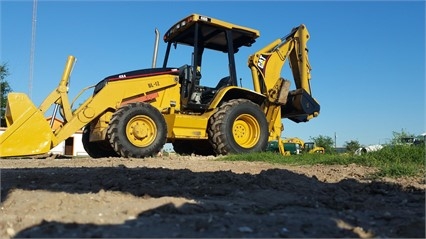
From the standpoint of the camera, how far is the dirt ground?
3.07 metres

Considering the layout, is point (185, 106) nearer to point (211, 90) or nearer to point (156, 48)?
point (211, 90)

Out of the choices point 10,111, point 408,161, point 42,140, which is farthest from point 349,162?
point 10,111

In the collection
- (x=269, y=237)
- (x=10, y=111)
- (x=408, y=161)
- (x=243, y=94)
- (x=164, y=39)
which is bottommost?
(x=269, y=237)

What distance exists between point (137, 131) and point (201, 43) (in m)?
3.61

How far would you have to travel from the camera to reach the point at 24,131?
27.1 ft

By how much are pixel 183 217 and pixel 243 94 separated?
26.9ft

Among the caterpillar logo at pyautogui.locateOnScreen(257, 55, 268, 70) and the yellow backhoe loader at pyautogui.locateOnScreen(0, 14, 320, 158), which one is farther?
the caterpillar logo at pyautogui.locateOnScreen(257, 55, 268, 70)

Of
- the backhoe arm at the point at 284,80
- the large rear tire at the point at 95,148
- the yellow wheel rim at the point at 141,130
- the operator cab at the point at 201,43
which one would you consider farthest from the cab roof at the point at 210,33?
the large rear tire at the point at 95,148

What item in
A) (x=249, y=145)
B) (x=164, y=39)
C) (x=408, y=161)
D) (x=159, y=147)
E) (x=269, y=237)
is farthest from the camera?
(x=164, y=39)

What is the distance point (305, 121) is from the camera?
493 inches

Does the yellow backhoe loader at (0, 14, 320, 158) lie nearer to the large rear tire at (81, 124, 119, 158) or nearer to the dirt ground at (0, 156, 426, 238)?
the large rear tire at (81, 124, 119, 158)

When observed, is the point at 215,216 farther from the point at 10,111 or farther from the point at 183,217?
the point at 10,111

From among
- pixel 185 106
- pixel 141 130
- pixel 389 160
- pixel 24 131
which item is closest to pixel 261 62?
pixel 185 106

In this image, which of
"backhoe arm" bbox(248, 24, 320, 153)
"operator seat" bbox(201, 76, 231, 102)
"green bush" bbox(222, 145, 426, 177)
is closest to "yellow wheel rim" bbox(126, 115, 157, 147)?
"operator seat" bbox(201, 76, 231, 102)
